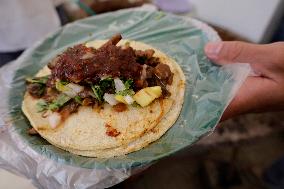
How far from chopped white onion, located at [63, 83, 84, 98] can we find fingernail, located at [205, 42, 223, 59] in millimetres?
517

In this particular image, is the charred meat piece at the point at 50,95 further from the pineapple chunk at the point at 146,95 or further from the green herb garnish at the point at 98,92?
the pineapple chunk at the point at 146,95

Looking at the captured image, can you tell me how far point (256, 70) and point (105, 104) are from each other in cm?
61

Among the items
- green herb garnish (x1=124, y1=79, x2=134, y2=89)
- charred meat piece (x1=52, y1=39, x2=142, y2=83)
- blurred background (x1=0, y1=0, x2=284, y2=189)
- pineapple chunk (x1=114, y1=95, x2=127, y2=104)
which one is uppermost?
charred meat piece (x1=52, y1=39, x2=142, y2=83)

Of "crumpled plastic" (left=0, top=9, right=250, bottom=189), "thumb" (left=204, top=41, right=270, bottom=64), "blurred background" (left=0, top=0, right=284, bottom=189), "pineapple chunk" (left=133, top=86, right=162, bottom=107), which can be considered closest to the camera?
"crumpled plastic" (left=0, top=9, right=250, bottom=189)

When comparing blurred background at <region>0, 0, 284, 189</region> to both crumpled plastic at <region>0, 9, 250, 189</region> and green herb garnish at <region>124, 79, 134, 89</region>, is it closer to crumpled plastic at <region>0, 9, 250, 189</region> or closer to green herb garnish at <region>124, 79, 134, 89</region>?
crumpled plastic at <region>0, 9, 250, 189</region>

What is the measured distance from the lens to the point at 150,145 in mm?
1068

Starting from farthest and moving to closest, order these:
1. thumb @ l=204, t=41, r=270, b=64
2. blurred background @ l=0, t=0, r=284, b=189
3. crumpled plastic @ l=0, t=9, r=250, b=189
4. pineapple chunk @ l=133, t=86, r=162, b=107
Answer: blurred background @ l=0, t=0, r=284, b=189, thumb @ l=204, t=41, r=270, b=64, pineapple chunk @ l=133, t=86, r=162, b=107, crumpled plastic @ l=0, t=9, r=250, b=189

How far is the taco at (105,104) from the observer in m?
1.08

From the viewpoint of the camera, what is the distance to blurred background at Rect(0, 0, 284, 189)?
1575mm

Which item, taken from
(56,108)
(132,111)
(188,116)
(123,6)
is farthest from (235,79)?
(123,6)

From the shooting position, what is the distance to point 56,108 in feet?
3.79

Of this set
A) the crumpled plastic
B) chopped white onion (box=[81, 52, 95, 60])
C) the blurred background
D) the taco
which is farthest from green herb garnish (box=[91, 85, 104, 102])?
the blurred background

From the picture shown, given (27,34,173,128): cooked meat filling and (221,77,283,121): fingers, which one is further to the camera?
(221,77,283,121): fingers

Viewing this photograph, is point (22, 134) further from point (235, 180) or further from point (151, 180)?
point (235, 180)
